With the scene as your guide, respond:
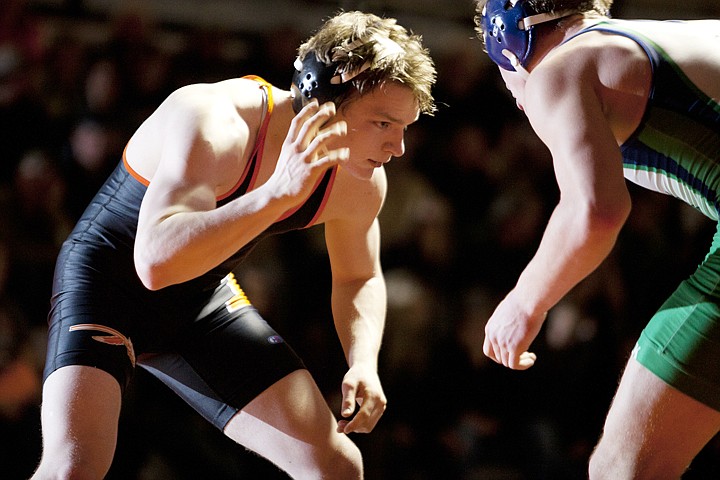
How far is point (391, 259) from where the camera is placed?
473cm

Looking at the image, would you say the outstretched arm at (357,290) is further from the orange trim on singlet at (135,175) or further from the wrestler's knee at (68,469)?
the wrestler's knee at (68,469)

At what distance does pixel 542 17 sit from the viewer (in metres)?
2.20

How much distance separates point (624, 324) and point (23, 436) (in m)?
2.99

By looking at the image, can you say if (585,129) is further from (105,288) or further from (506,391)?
(506,391)

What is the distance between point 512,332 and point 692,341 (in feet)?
1.26

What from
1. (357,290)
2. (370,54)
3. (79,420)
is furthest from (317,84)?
(79,420)

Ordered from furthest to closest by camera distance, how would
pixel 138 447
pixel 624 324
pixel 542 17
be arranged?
pixel 624 324 → pixel 138 447 → pixel 542 17

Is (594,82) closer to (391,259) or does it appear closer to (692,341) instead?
(692,341)

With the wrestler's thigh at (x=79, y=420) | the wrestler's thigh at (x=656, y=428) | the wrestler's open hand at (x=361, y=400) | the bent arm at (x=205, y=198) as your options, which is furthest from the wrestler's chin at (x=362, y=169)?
the wrestler's thigh at (x=656, y=428)

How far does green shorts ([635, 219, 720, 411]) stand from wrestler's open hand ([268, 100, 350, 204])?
31.8 inches

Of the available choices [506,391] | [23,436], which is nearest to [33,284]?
[23,436]

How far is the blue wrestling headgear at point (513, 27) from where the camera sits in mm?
2211

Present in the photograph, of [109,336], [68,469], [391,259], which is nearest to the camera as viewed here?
[68,469]

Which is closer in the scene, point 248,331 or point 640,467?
point 640,467
